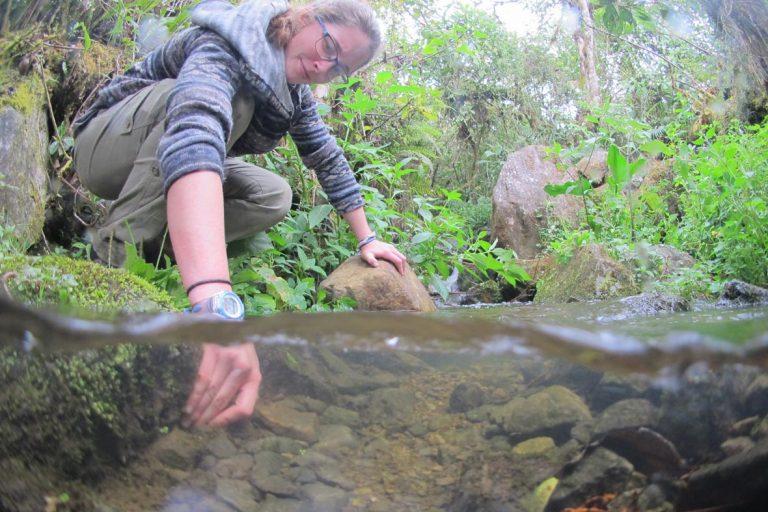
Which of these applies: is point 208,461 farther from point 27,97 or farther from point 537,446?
point 27,97

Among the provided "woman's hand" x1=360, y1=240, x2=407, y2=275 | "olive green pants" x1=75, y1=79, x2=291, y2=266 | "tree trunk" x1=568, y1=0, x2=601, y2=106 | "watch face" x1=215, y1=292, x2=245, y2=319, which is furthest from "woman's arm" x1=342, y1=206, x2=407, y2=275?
"tree trunk" x1=568, y1=0, x2=601, y2=106

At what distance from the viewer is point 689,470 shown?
0.41 meters

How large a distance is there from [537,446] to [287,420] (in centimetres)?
17

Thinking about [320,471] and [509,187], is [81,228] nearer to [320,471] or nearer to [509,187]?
[320,471]

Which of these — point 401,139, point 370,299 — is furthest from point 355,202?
point 401,139

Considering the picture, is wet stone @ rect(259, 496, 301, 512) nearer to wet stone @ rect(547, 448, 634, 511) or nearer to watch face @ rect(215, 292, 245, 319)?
wet stone @ rect(547, 448, 634, 511)

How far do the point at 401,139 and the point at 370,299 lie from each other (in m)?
2.01

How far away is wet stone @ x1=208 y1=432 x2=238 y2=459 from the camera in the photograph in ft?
1.34

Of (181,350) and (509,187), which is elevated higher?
(181,350)

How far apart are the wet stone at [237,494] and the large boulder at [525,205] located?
5.27 meters

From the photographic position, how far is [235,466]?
1.34 ft

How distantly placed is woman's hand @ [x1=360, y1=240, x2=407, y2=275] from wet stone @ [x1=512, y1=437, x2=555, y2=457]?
1.99 m

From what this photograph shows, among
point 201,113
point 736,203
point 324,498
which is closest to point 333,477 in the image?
point 324,498

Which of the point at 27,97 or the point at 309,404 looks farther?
the point at 27,97
